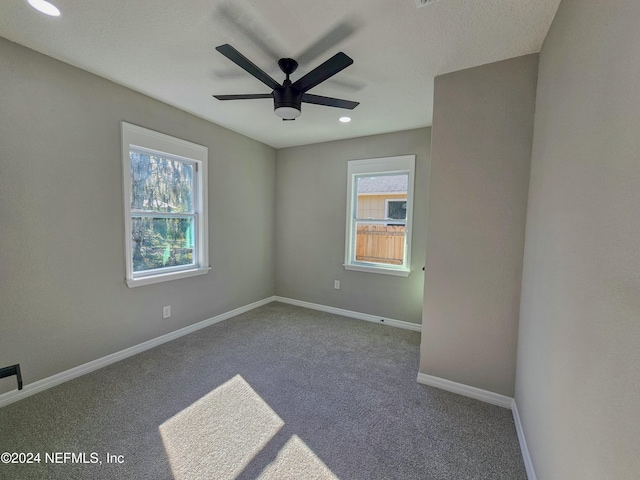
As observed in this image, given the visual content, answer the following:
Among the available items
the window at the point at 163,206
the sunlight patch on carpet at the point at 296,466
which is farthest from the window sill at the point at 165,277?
the sunlight patch on carpet at the point at 296,466

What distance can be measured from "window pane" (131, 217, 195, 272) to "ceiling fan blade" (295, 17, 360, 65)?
214cm

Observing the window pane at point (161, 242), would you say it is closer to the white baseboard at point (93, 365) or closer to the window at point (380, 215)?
the white baseboard at point (93, 365)

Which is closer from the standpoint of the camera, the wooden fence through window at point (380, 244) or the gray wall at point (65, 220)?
the gray wall at point (65, 220)

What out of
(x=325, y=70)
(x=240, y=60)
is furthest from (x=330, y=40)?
(x=240, y=60)

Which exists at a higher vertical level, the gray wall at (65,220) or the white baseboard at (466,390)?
the gray wall at (65,220)

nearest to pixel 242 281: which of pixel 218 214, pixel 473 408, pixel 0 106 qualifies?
pixel 218 214

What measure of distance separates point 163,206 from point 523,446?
11.6ft

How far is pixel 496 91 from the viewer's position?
6.32 ft

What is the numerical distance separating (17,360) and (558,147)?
3658 millimetres

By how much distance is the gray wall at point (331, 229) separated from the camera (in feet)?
11.1

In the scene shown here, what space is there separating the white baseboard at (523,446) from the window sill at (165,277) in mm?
3179

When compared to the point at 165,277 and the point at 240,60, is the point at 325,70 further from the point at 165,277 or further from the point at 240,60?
the point at 165,277

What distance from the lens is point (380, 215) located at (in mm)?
3740

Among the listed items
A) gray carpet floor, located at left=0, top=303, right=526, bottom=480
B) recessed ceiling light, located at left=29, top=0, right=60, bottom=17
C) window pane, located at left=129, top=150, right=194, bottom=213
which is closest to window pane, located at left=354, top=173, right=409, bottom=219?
gray carpet floor, located at left=0, top=303, right=526, bottom=480
